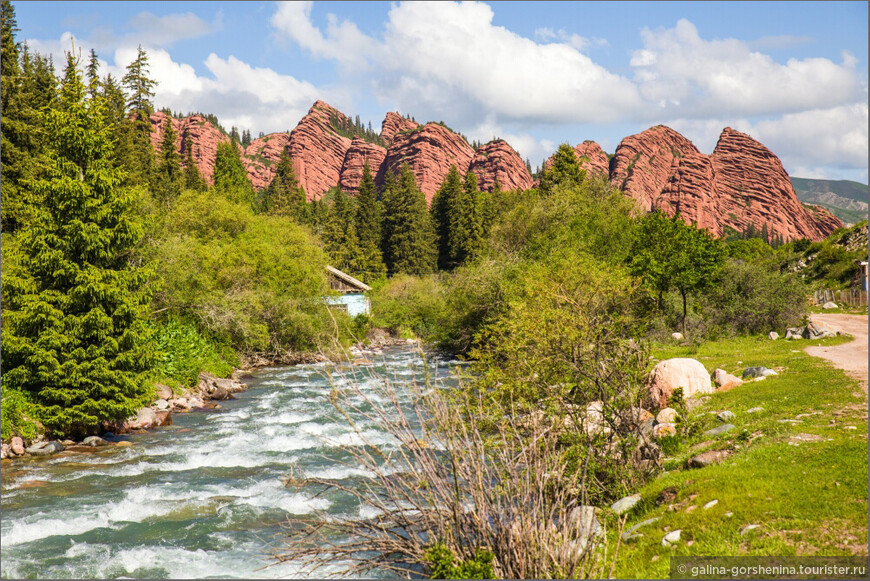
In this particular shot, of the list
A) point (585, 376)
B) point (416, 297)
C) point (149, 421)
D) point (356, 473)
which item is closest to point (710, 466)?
point (585, 376)

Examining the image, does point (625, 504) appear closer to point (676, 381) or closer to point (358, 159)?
point (676, 381)

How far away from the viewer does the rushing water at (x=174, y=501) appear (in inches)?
406

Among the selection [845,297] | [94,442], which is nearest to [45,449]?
[94,442]


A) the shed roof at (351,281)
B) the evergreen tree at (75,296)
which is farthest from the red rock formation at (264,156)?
the evergreen tree at (75,296)

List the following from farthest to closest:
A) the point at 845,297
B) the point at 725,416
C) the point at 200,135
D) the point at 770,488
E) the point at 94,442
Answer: the point at 200,135 < the point at 845,297 < the point at 94,442 < the point at 725,416 < the point at 770,488

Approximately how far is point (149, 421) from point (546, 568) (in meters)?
17.6

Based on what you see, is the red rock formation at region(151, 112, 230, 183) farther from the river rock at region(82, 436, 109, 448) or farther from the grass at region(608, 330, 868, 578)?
the grass at region(608, 330, 868, 578)

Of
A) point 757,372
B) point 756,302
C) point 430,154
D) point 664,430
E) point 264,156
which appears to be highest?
point 264,156

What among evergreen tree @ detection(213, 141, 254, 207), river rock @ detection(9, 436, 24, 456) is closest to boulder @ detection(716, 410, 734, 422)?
river rock @ detection(9, 436, 24, 456)

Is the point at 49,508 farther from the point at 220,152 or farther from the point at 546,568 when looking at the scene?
the point at 220,152

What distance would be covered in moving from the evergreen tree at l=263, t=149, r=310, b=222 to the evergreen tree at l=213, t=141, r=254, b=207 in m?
2.67

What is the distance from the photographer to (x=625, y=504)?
32.4ft

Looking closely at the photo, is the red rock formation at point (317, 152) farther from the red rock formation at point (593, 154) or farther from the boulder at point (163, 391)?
the boulder at point (163, 391)

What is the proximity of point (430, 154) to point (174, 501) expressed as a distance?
6121 inches
